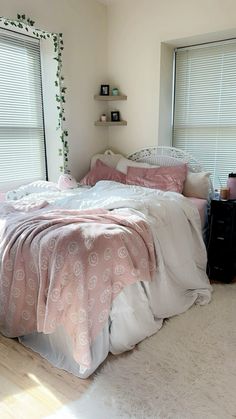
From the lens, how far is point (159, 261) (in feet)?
6.87

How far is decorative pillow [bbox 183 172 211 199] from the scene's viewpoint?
2953 millimetres

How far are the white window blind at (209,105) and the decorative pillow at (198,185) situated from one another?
1.62ft

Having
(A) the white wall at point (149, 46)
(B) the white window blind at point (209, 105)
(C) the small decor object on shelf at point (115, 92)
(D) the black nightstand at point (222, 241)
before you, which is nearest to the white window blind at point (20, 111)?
(C) the small decor object on shelf at point (115, 92)

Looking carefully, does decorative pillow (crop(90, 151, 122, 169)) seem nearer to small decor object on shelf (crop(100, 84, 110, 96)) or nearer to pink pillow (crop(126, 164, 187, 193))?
pink pillow (crop(126, 164, 187, 193))

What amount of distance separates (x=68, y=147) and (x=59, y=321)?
7.28ft

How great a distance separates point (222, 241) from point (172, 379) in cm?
141

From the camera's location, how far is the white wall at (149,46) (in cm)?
298

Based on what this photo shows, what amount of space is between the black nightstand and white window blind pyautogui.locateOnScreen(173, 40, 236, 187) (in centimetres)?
80

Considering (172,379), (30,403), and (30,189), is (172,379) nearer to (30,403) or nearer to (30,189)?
(30,403)

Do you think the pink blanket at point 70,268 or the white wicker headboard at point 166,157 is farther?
the white wicker headboard at point 166,157

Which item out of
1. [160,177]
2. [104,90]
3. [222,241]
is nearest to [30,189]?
[160,177]

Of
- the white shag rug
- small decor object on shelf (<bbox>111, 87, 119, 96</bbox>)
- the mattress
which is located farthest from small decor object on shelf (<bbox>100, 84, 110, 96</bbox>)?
the white shag rug

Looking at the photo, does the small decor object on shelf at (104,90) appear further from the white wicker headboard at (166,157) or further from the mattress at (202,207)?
the mattress at (202,207)

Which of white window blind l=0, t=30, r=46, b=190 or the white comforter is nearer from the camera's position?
the white comforter
